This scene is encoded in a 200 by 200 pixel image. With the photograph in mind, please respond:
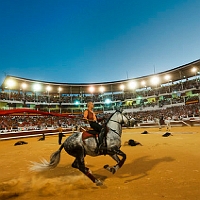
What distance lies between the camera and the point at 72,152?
16.8ft

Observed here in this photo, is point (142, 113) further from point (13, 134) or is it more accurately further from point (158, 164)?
point (158, 164)

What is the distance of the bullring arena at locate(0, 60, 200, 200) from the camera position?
13.6 feet

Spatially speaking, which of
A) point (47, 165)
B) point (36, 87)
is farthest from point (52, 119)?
point (47, 165)

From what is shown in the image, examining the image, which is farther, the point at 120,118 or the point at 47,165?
the point at 120,118

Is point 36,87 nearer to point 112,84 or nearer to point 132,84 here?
point 112,84

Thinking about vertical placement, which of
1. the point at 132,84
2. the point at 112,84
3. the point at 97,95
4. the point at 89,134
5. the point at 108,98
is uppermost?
the point at 112,84

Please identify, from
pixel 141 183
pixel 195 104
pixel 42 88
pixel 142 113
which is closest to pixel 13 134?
pixel 141 183

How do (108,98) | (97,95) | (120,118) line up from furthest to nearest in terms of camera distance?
(97,95), (108,98), (120,118)

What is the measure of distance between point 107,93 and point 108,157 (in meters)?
55.3

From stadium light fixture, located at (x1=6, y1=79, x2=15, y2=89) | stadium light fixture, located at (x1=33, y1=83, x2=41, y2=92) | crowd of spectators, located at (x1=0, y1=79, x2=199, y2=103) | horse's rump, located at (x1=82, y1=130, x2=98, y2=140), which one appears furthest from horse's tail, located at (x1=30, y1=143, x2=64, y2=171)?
stadium light fixture, located at (x1=33, y1=83, x2=41, y2=92)

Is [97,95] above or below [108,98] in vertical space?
above

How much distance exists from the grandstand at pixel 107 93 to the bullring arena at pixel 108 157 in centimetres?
27

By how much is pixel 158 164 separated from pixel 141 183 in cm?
219

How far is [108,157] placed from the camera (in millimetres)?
8430
